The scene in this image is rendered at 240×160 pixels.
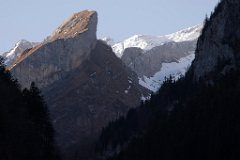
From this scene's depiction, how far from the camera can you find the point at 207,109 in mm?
116312

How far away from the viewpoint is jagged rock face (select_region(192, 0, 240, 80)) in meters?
146

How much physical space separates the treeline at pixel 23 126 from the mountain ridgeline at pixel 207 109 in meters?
31.0

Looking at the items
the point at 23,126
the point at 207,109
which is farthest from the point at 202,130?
the point at 23,126

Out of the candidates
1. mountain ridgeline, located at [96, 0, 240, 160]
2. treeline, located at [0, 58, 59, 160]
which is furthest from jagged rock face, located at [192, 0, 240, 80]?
treeline, located at [0, 58, 59, 160]

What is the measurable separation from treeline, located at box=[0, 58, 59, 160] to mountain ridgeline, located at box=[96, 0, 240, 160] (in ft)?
102

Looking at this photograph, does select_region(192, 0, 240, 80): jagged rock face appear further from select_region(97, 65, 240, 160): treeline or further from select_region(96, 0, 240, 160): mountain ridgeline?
select_region(97, 65, 240, 160): treeline

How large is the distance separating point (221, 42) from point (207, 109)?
136ft

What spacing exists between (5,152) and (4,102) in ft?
24.6

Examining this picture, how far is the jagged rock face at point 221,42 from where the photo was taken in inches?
5728

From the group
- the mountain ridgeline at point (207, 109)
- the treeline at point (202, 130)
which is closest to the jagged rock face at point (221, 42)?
the mountain ridgeline at point (207, 109)

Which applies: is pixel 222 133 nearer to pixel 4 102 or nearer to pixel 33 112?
pixel 33 112

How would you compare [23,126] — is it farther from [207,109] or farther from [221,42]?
[221,42]

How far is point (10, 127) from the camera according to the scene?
178 ft

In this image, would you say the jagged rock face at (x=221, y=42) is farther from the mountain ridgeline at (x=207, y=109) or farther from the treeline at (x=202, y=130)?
the treeline at (x=202, y=130)
